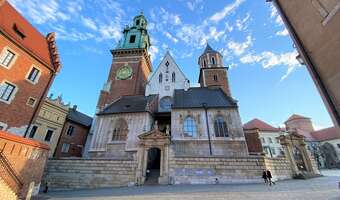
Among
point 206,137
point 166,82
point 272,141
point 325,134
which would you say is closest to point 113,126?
point 166,82

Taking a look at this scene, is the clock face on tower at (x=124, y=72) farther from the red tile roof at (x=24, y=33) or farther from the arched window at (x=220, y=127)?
the arched window at (x=220, y=127)

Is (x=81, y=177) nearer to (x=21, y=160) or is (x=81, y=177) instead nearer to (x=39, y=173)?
(x=39, y=173)

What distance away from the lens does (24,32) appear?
56.9 feet

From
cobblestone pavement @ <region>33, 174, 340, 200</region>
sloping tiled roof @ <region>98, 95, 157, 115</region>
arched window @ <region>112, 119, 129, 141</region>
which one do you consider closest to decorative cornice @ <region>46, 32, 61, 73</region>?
sloping tiled roof @ <region>98, 95, 157, 115</region>

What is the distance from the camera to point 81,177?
15008 millimetres

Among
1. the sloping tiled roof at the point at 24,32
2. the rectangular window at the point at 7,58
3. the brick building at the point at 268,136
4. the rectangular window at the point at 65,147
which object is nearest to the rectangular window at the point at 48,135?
the rectangular window at the point at 65,147

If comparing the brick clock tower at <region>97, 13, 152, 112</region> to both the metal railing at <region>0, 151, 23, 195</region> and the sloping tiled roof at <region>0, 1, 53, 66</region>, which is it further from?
the metal railing at <region>0, 151, 23, 195</region>

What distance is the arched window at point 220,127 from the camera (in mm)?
19672

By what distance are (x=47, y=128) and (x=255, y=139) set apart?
29782mm

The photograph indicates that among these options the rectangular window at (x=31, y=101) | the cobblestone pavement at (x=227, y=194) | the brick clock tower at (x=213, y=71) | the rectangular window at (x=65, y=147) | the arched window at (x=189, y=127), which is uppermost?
the brick clock tower at (x=213, y=71)

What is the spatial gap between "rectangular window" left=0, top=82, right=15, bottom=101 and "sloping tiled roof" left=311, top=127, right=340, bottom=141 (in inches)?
3070

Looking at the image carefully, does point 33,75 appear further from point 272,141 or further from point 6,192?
point 272,141

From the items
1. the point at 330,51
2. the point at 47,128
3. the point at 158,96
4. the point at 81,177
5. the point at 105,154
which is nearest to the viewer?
the point at 330,51

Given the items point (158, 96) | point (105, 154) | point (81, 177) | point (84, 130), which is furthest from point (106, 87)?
point (81, 177)
